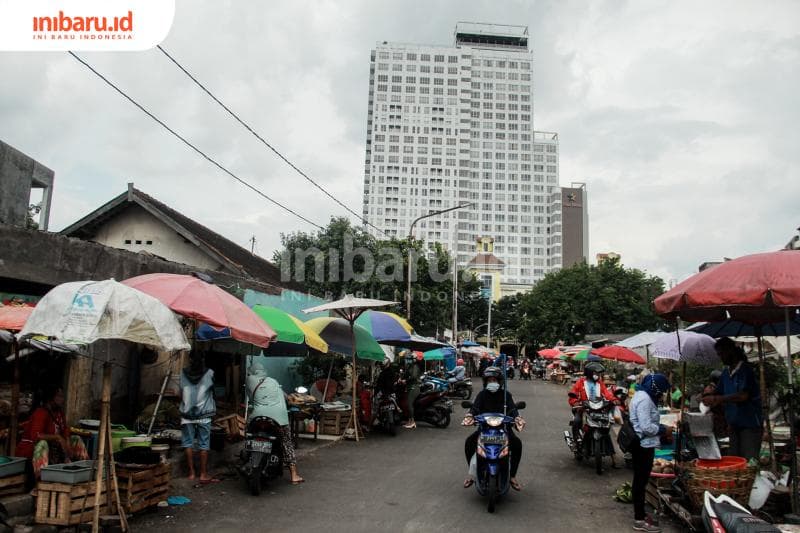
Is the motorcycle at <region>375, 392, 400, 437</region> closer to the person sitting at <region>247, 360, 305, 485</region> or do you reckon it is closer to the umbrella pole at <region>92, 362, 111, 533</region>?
the person sitting at <region>247, 360, 305, 485</region>

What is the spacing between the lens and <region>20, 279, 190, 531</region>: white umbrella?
18.1 ft

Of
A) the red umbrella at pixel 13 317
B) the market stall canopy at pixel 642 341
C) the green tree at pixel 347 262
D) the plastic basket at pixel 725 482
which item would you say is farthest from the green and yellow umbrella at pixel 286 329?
the green tree at pixel 347 262

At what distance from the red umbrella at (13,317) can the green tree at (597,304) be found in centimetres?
4643

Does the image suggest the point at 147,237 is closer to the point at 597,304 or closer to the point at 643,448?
the point at 643,448

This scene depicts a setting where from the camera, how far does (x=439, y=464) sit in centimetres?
1032

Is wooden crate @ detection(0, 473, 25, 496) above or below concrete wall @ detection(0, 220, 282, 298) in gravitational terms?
below

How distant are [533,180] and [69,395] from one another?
441ft

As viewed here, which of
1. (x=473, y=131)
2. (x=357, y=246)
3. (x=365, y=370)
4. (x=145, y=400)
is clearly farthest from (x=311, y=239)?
(x=473, y=131)

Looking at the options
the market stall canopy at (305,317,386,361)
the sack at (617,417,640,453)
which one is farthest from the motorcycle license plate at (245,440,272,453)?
the market stall canopy at (305,317,386,361)

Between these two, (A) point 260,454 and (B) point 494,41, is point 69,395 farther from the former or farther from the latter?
(B) point 494,41

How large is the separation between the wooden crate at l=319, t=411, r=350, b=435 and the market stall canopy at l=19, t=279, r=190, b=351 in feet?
25.2

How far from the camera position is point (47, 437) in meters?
6.79

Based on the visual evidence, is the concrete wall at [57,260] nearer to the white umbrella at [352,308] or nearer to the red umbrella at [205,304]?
the red umbrella at [205,304]

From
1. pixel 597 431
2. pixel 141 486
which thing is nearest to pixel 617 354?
pixel 597 431
